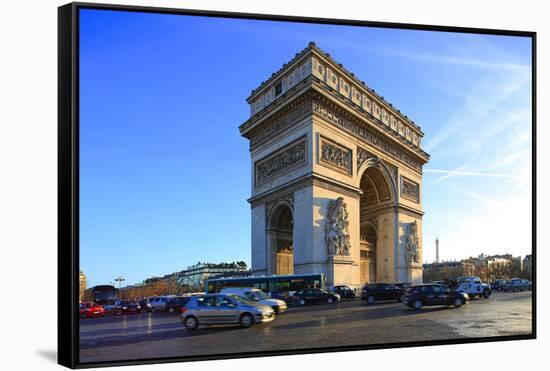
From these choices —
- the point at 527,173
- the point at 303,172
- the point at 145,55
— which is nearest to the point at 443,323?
the point at 527,173

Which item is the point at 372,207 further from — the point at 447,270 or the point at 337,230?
the point at 447,270

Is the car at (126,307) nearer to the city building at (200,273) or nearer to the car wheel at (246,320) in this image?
the city building at (200,273)

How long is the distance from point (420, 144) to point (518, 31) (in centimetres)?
328

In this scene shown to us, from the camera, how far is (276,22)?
13258 millimetres

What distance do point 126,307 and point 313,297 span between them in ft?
14.8

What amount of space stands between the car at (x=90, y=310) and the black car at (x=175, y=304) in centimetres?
122

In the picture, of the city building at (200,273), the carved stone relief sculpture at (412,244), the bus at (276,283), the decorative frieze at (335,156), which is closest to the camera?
the city building at (200,273)

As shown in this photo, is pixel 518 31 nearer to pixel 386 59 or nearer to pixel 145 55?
pixel 386 59

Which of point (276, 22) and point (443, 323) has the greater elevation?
point (276, 22)

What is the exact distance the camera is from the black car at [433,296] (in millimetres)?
15430

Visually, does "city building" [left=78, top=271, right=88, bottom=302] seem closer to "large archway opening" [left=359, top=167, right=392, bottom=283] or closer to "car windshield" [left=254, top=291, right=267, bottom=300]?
"car windshield" [left=254, top=291, right=267, bottom=300]

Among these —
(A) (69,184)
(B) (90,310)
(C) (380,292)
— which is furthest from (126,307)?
(C) (380,292)

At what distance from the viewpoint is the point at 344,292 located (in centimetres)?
1656

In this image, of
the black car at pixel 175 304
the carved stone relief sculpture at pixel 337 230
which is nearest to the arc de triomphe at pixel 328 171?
the carved stone relief sculpture at pixel 337 230
